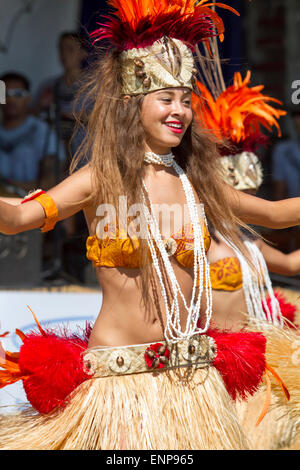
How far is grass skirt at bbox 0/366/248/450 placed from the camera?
6.61 feet

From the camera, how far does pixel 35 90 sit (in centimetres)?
557

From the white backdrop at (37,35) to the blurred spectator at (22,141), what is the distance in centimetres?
32

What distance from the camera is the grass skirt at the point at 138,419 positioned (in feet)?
6.61

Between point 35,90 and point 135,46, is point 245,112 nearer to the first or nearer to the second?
point 135,46

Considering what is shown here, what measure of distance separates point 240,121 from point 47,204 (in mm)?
1227

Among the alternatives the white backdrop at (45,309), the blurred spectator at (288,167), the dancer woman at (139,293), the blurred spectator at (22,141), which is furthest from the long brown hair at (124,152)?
the blurred spectator at (288,167)

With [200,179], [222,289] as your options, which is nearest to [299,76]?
[222,289]

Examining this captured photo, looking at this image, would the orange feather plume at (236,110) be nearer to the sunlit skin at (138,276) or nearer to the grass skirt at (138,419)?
the sunlit skin at (138,276)

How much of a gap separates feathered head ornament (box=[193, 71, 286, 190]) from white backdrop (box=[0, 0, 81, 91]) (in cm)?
286

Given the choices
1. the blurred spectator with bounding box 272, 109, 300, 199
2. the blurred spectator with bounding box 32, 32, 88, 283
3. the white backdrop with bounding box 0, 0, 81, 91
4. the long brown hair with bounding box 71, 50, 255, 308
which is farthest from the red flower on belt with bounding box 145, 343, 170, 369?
the white backdrop with bounding box 0, 0, 81, 91

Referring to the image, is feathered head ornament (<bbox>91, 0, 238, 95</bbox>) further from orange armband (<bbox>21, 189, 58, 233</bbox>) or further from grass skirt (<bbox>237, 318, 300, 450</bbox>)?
grass skirt (<bbox>237, 318, 300, 450</bbox>)

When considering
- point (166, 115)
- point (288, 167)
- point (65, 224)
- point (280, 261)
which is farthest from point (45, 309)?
point (288, 167)

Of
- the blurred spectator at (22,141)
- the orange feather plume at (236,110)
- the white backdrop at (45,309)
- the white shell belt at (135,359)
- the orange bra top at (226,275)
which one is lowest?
the white shell belt at (135,359)

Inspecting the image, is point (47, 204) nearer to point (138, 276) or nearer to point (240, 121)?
point (138, 276)
